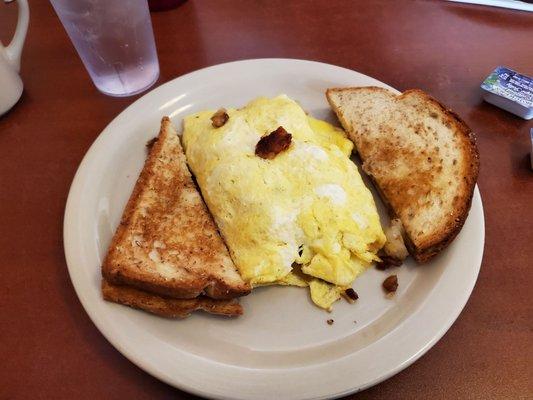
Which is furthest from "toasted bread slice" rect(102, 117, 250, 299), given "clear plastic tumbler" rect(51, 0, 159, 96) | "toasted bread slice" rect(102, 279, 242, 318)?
"clear plastic tumbler" rect(51, 0, 159, 96)

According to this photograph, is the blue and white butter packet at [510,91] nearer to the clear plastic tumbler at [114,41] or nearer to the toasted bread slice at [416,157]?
the toasted bread slice at [416,157]

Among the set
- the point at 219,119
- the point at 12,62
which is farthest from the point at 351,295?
the point at 12,62

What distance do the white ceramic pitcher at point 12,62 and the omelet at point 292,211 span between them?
85 centimetres

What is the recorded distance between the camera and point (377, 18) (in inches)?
81.9

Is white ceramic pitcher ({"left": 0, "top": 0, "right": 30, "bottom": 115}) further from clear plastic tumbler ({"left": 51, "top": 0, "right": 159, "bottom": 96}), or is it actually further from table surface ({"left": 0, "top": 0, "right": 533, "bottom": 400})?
clear plastic tumbler ({"left": 51, "top": 0, "right": 159, "bottom": 96})

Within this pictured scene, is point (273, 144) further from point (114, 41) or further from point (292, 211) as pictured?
point (114, 41)

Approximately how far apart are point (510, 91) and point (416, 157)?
562 mm

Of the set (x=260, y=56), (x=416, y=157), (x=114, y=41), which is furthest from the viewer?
(x=260, y=56)

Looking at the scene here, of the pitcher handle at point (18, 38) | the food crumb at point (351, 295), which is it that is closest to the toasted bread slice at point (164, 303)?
the food crumb at point (351, 295)

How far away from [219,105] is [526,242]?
3.78ft

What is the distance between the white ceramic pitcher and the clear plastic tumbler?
8.8 inches

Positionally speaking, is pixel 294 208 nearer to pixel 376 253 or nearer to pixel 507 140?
pixel 376 253

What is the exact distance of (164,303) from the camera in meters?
1.13

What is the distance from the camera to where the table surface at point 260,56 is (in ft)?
3.63
